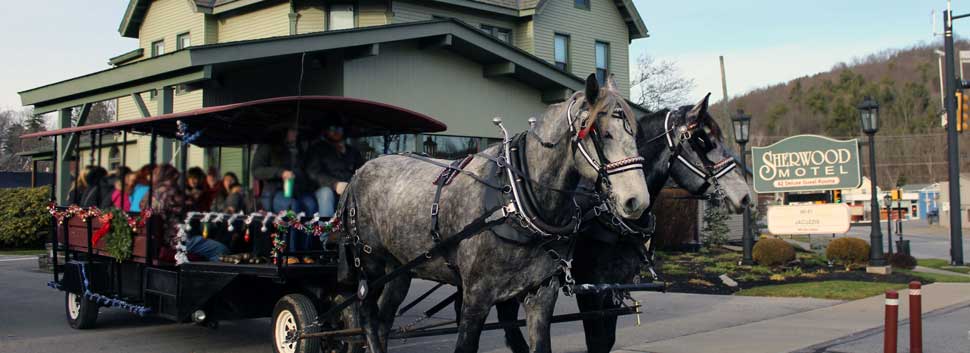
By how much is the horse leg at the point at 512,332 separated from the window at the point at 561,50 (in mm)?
20263

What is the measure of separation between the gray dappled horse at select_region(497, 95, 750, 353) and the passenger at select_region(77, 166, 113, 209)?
5563 millimetres

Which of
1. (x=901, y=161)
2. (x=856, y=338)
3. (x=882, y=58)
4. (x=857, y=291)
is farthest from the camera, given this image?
(x=882, y=58)

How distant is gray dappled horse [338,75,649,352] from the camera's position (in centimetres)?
470

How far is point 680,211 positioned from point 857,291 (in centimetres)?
904

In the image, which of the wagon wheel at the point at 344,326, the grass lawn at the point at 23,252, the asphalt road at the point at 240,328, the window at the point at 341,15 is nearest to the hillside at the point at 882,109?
the window at the point at 341,15

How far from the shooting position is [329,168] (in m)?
7.67

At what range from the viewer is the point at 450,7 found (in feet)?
76.2

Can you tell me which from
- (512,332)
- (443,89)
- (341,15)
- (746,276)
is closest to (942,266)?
(746,276)

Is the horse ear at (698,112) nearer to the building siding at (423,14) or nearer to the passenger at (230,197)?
the passenger at (230,197)

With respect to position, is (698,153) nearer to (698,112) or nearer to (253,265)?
(698,112)

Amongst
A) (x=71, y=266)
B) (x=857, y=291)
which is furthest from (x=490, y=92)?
(x=71, y=266)

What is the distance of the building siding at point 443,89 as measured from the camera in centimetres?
1764

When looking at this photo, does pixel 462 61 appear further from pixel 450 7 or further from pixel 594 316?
pixel 594 316

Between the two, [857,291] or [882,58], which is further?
[882,58]
